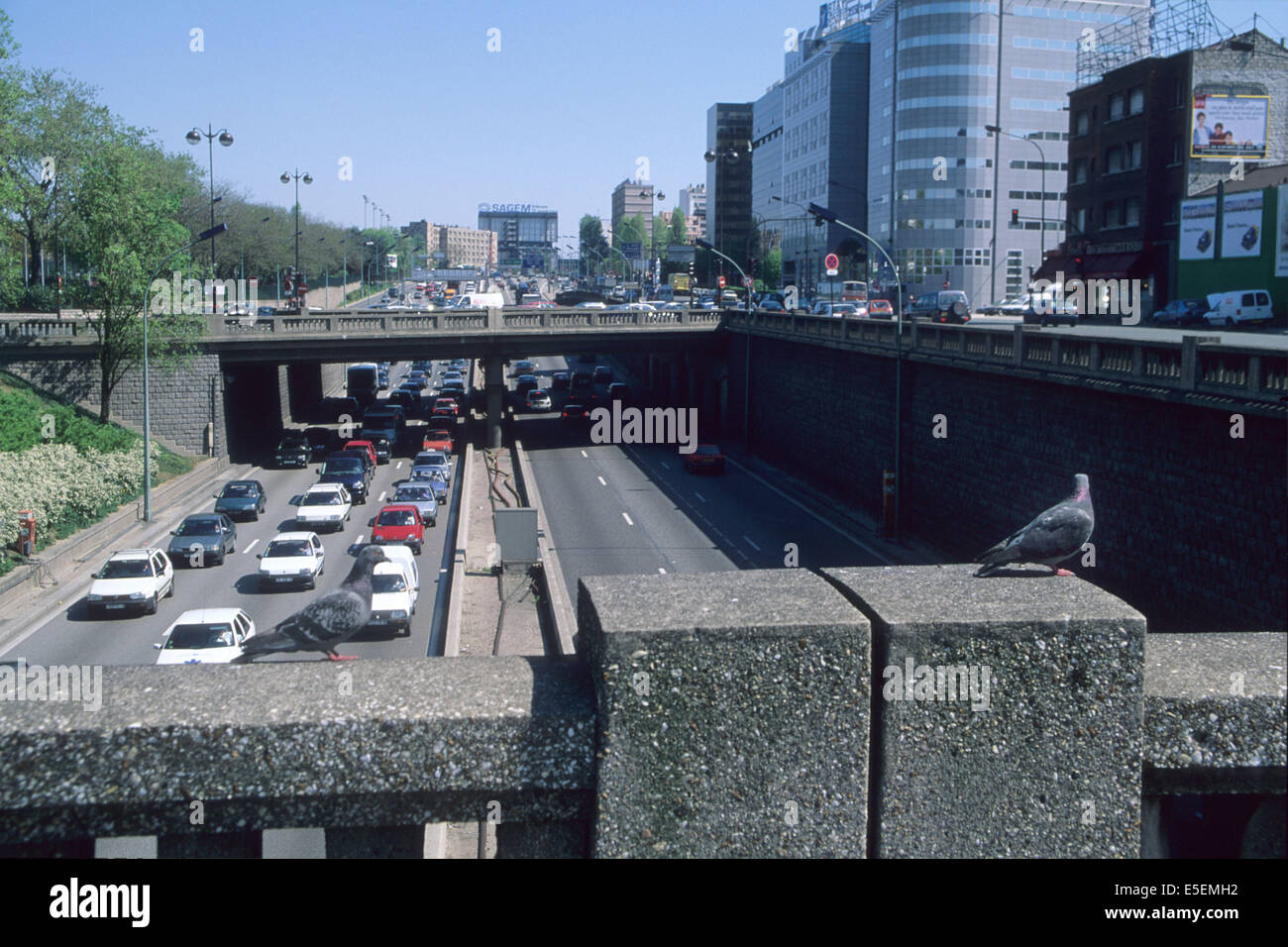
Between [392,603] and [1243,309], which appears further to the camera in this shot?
[1243,309]

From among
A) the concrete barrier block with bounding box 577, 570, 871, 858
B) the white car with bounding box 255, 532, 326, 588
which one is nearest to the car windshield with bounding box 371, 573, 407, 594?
the white car with bounding box 255, 532, 326, 588

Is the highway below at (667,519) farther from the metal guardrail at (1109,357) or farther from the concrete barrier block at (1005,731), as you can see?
the concrete barrier block at (1005,731)

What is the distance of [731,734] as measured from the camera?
2.67 meters

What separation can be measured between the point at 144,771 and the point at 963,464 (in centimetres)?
3297

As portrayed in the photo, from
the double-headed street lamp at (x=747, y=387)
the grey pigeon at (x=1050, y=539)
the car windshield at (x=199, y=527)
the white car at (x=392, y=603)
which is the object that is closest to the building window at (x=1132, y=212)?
the double-headed street lamp at (x=747, y=387)

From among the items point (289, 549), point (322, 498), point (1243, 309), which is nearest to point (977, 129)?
point (1243, 309)

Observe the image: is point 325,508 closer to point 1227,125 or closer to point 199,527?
point 199,527

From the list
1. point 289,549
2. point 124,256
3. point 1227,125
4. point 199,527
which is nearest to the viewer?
point 289,549

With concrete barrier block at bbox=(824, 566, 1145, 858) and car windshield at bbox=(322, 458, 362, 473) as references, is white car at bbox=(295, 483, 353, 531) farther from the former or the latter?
concrete barrier block at bbox=(824, 566, 1145, 858)

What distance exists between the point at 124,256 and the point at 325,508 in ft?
58.2

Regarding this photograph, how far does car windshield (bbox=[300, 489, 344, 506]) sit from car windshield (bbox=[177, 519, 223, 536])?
5.10 m

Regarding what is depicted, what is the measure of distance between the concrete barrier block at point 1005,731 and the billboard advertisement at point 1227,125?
62942 millimetres

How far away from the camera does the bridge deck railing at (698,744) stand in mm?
2646

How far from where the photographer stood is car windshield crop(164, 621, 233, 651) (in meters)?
20.8
